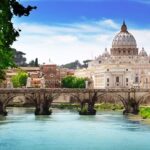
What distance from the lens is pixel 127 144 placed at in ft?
91.0

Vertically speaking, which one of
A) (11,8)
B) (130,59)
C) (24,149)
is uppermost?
(130,59)

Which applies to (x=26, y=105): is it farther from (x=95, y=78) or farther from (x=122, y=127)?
(x=122, y=127)

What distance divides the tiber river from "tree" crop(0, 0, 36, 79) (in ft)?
40.4

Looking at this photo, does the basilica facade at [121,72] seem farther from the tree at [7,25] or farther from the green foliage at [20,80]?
the tree at [7,25]

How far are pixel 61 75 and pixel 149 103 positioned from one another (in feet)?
134

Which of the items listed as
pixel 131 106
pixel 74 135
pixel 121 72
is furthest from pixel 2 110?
pixel 121 72

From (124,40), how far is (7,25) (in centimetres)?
9507

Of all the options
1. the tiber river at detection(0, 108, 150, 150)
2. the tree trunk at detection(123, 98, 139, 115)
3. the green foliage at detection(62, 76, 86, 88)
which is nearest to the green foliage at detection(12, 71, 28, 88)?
the green foliage at detection(62, 76, 86, 88)

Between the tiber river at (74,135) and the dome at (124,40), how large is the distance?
6746cm

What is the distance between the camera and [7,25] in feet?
43.7

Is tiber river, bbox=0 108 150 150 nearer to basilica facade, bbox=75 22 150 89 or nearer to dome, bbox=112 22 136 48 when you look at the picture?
basilica facade, bbox=75 22 150 89

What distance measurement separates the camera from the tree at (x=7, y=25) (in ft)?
42.3

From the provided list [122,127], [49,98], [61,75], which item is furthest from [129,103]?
[61,75]

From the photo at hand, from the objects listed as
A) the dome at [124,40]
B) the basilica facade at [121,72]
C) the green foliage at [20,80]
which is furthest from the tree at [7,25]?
the dome at [124,40]
